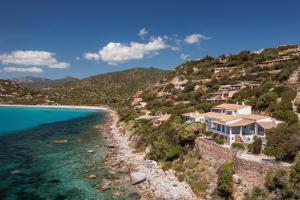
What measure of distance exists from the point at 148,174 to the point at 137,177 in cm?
200

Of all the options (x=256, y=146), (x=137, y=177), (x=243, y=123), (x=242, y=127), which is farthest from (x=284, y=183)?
(x=137, y=177)

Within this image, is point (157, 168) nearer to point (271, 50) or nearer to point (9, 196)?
point (9, 196)

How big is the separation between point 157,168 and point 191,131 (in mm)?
6361

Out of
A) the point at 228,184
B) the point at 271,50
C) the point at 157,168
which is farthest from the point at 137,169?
the point at 271,50

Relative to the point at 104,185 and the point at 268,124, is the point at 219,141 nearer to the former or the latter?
the point at 268,124

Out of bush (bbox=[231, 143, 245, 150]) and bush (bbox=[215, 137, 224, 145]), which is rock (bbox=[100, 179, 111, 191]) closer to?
bush (bbox=[215, 137, 224, 145])

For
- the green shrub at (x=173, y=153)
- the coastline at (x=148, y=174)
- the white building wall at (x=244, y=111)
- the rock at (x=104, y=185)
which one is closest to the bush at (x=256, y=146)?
the coastline at (x=148, y=174)

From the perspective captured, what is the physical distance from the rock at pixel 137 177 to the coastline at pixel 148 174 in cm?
32

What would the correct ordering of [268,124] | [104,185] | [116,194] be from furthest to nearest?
[268,124], [104,185], [116,194]

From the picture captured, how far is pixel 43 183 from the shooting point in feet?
96.9

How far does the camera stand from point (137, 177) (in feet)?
96.5

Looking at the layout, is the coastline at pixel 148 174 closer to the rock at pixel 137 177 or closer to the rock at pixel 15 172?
the rock at pixel 137 177

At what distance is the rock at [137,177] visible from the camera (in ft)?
95.0

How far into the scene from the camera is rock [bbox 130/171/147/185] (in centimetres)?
2895
